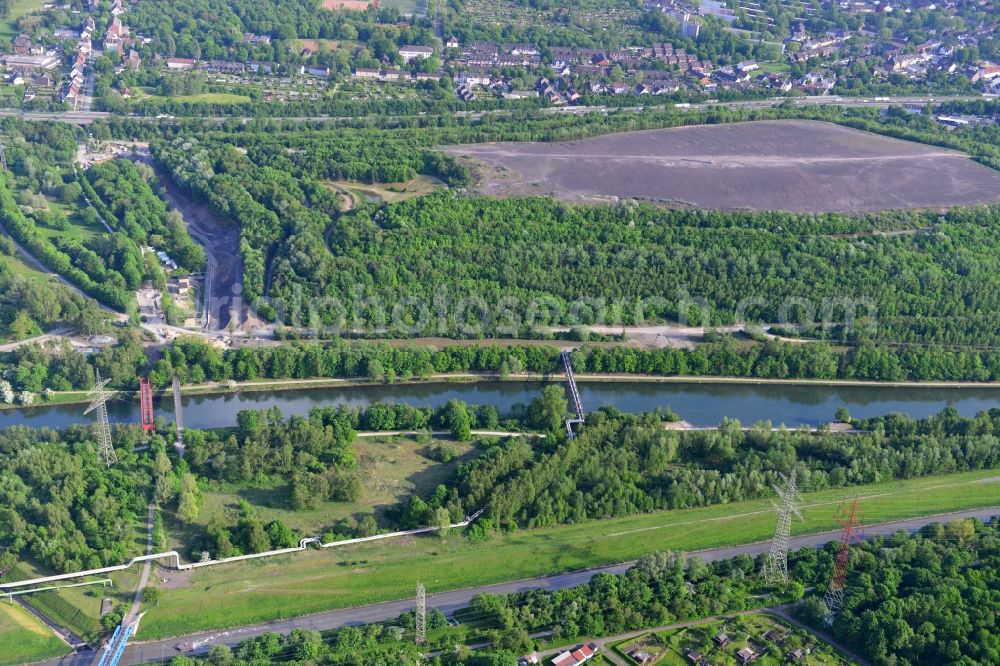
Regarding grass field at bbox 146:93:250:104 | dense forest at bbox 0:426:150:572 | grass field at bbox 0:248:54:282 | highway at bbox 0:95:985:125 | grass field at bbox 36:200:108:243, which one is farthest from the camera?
grass field at bbox 146:93:250:104

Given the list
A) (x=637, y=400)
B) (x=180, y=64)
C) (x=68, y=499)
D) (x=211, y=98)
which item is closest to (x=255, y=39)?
(x=180, y=64)

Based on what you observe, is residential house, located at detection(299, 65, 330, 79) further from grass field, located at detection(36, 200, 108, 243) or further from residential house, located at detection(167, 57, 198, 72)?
grass field, located at detection(36, 200, 108, 243)

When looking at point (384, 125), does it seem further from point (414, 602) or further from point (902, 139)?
point (414, 602)

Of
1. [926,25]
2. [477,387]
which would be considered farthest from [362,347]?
[926,25]

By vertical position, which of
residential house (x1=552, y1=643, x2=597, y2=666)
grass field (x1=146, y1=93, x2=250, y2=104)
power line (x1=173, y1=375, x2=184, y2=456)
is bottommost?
residential house (x1=552, y1=643, x2=597, y2=666)

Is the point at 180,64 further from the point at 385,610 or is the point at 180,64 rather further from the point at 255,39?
the point at 385,610

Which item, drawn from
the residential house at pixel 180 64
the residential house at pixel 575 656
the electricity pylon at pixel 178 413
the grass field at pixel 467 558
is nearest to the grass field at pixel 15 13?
the residential house at pixel 180 64

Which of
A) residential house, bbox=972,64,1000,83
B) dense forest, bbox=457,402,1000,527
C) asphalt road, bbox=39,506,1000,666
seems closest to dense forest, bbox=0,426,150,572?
asphalt road, bbox=39,506,1000,666
